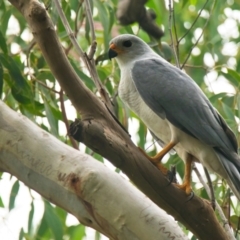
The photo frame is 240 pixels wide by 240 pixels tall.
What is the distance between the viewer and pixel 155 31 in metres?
3.04

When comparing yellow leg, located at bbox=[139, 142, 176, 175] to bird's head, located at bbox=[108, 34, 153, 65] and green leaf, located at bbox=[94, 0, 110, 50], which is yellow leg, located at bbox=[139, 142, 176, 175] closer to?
bird's head, located at bbox=[108, 34, 153, 65]

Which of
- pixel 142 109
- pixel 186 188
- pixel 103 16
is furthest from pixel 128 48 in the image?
pixel 186 188

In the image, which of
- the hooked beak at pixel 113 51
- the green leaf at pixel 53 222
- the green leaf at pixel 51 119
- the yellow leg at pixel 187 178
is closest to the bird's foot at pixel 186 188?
the yellow leg at pixel 187 178

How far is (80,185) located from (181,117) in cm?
98

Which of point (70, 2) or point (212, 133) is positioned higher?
point (70, 2)

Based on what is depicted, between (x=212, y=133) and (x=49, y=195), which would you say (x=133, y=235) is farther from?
(x=212, y=133)

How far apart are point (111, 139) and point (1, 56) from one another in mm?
1024

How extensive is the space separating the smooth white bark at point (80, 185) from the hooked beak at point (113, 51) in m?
1.27

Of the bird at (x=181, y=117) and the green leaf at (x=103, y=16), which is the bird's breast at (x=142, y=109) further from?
the green leaf at (x=103, y=16)

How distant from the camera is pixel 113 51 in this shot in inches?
146

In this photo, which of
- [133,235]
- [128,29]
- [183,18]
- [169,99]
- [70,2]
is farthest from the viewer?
[183,18]

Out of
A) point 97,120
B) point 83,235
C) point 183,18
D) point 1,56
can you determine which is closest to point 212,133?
point 97,120

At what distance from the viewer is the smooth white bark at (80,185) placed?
233cm

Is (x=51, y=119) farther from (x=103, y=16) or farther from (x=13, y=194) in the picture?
(x=103, y=16)
